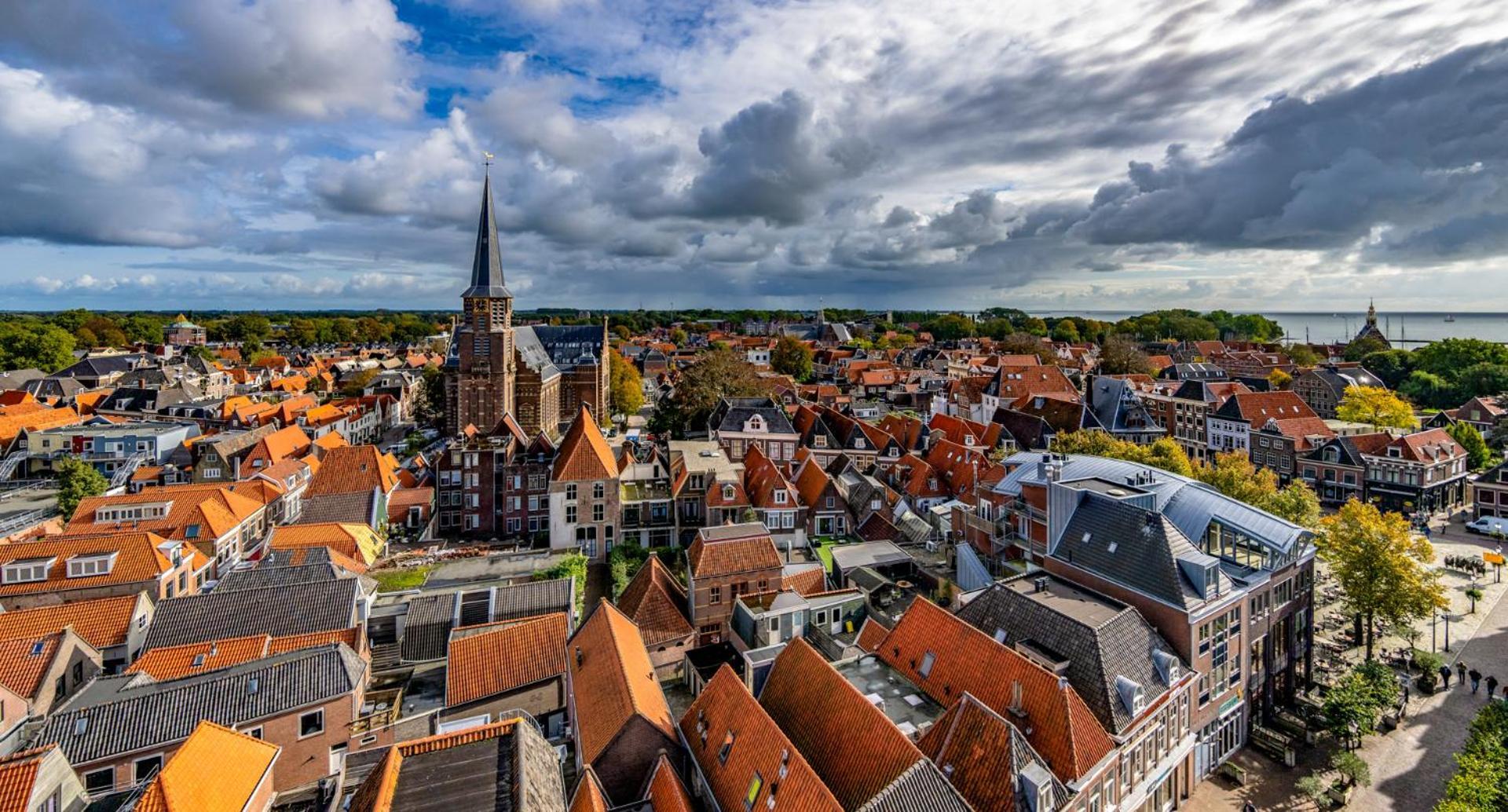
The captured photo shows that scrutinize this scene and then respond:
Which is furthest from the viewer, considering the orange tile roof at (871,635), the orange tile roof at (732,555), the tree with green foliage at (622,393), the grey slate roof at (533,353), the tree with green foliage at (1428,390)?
the tree with green foliage at (1428,390)

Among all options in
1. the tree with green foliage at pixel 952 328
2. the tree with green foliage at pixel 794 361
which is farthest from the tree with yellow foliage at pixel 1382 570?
the tree with green foliage at pixel 952 328

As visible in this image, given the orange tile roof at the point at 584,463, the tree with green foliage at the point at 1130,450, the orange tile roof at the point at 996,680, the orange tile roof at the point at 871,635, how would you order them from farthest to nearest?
1. the tree with green foliage at the point at 1130,450
2. the orange tile roof at the point at 584,463
3. the orange tile roof at the point at 871,635
4. the orange tile roof at the point at 996,680

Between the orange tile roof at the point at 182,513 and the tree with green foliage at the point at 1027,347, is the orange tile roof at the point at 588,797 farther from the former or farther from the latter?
the tree with green foliage at the point at 1027,347

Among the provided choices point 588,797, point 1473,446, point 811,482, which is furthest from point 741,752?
point 1473,446

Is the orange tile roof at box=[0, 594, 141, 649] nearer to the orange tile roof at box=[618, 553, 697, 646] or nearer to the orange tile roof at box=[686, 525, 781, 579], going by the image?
the orange tile roof at box=[618, 553, 697, 646]

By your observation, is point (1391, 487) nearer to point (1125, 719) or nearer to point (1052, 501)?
point (1052, 501)

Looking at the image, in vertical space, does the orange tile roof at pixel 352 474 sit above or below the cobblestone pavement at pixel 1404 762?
above
